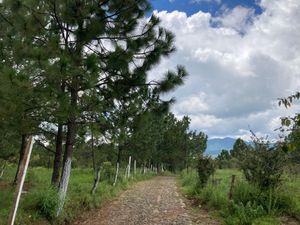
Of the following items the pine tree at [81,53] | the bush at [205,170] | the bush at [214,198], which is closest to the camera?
the pine tree at [81,53]

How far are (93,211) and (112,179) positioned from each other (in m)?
8.79

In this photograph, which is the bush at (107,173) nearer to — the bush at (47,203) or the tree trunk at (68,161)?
the tree trunk at (68,161)

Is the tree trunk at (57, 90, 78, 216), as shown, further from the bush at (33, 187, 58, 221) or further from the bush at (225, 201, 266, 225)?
the bush at (225, 201, 266, 225)

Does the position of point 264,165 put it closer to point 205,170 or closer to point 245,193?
point 245,193

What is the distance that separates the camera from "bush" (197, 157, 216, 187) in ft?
55.9

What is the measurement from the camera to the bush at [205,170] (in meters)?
17.0

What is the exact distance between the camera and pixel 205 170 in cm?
1709

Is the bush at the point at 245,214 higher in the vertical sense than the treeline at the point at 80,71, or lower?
lower

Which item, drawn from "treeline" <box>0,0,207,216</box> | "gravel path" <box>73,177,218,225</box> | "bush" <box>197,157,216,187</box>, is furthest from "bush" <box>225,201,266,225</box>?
"bush" <box>197,157,216,187</box>

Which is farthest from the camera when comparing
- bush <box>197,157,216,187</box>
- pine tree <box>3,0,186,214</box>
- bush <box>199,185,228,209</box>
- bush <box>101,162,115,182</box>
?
bush <box>101,162,115,182</box>

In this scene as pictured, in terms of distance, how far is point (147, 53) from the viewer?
11484 millimetres

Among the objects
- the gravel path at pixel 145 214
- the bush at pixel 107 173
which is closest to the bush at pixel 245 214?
the gravel path at pixel 145 214

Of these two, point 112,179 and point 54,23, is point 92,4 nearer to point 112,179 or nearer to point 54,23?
point 54,23

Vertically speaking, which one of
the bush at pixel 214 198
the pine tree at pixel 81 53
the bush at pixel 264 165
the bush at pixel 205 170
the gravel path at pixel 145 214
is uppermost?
the pine tree at pixel 81 53
